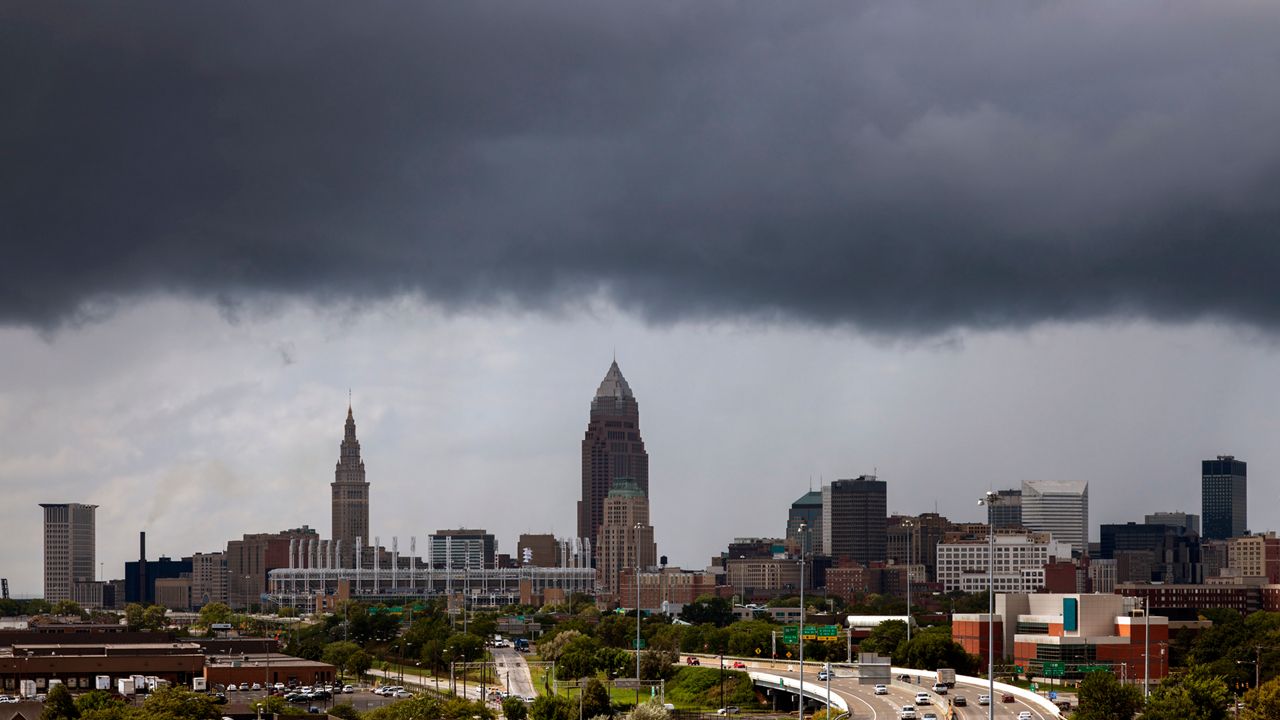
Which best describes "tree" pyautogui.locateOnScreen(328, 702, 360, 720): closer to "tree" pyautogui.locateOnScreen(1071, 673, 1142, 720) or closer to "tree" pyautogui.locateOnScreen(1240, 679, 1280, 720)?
"tree" pyautogui.locateOnScreen(1071, 673, 1142, 720)

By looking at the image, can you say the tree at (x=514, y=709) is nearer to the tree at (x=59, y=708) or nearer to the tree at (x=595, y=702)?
the tree at (x=595, y=702)

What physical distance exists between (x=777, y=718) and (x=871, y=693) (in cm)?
1073

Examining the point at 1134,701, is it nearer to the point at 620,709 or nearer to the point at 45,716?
the point at 620,709

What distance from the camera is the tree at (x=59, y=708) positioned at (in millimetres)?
170000

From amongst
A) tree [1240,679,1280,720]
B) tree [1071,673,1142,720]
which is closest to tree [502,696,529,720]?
tree [1071,673,1142,720]

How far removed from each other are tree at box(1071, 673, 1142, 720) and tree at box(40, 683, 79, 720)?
8959cm

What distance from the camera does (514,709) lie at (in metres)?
185

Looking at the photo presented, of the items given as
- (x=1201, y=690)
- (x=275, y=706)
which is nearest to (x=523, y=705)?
(x=275, y=706)

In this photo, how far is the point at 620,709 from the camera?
191m

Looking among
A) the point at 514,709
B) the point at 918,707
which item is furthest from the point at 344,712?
the point at 918,707

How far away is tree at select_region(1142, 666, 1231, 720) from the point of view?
15262 cm

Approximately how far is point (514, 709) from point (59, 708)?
141 ft

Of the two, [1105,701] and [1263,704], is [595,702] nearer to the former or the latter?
[1105,701]

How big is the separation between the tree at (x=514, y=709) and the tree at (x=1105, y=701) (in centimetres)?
5368
